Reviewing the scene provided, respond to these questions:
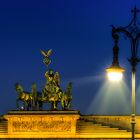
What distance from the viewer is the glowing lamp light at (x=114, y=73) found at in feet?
40.9

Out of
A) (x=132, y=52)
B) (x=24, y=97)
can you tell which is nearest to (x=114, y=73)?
(x=132, y=52)

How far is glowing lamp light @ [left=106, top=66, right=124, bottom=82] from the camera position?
490 inches

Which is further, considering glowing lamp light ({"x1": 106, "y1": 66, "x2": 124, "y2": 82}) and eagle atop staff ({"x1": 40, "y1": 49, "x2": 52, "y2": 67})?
eagle atop staff ({"x1": 40, "y1": 49, "x2": 52, "y2": 67})

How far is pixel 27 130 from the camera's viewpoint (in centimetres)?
3678

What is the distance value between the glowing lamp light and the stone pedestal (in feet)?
78.6

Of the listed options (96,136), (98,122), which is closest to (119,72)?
(96,136)

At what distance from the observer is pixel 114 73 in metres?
12.6

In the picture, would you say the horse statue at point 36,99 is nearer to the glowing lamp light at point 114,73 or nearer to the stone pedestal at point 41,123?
the stone pedestal at point 41,123

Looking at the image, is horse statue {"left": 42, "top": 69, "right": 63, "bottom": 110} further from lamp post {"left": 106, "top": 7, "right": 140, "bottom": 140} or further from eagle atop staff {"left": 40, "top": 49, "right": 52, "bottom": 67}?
lamp post {"left": 106, "top": 7, "right": 140, "bottom": 140}

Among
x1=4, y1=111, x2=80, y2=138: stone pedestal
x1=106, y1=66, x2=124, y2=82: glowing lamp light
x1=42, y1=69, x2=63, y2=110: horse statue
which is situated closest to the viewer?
x1=106, y1=66, x2=124, y2=82: glowing lamp light

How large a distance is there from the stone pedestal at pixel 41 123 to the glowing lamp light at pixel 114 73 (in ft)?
78.6

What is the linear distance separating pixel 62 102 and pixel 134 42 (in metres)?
24.4

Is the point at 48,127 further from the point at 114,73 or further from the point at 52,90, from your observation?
the point at 114,73

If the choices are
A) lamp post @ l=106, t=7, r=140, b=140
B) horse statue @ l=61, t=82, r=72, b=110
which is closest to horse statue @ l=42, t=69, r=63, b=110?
horse statue @ l=61, t=82, r=72, b=110
